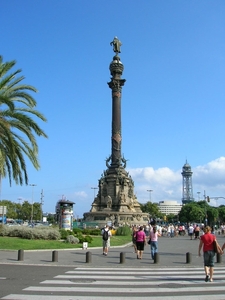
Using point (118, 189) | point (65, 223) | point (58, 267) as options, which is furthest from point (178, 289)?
point (118, 189)

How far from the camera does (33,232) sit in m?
25.7

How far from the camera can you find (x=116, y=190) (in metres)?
61.7

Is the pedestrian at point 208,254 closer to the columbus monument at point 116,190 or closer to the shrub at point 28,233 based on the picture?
the shrub at point 28,233

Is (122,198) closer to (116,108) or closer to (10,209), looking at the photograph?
(116,108)

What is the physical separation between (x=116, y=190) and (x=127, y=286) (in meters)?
51.3

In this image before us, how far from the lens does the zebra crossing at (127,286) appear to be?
9.03m

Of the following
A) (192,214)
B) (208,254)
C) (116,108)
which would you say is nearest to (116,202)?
(116,108)

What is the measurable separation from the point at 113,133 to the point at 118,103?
5865mm

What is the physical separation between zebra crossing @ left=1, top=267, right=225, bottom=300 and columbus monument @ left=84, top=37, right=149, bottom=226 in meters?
44.7

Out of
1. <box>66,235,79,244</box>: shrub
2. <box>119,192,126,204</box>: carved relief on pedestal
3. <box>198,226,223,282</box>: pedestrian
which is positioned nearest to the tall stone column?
<box>119,192,126,204</box>: carved relief on pedestal

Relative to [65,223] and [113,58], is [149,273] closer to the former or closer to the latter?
[65,223]

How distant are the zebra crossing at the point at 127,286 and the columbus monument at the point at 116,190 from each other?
147 ft

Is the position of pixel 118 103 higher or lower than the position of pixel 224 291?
higher

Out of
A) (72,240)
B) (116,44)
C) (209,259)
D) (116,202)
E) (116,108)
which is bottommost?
(72,240)
